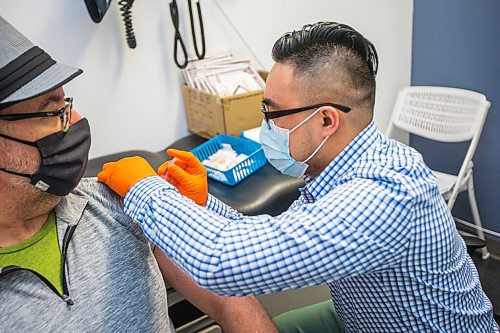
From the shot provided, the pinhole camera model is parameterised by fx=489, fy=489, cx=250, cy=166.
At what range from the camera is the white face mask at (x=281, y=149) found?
133 centimetres

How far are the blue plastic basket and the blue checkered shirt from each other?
1.89 feet

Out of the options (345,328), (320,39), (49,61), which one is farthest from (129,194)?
(345,328)

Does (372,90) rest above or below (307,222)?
above

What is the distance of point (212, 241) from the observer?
3.50 ft

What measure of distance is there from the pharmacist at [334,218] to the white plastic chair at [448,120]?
46.9 inches

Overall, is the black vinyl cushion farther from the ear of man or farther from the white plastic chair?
the white plastic chair

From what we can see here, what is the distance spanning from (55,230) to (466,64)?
89.6 inches

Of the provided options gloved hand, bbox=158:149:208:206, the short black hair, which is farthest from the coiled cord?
the short black hair

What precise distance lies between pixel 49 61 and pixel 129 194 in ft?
1.17

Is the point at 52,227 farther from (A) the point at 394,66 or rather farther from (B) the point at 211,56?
(A) the point at 394,66

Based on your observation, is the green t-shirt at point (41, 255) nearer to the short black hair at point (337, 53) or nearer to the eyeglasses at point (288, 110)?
the eyeglasses at point (288, 110)

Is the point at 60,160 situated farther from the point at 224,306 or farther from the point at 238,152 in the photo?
the point at 238,152

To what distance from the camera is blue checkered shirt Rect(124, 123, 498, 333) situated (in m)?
1.01

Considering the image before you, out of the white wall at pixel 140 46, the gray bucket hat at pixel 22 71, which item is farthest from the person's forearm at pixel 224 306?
the white wall at pixel 140 46
